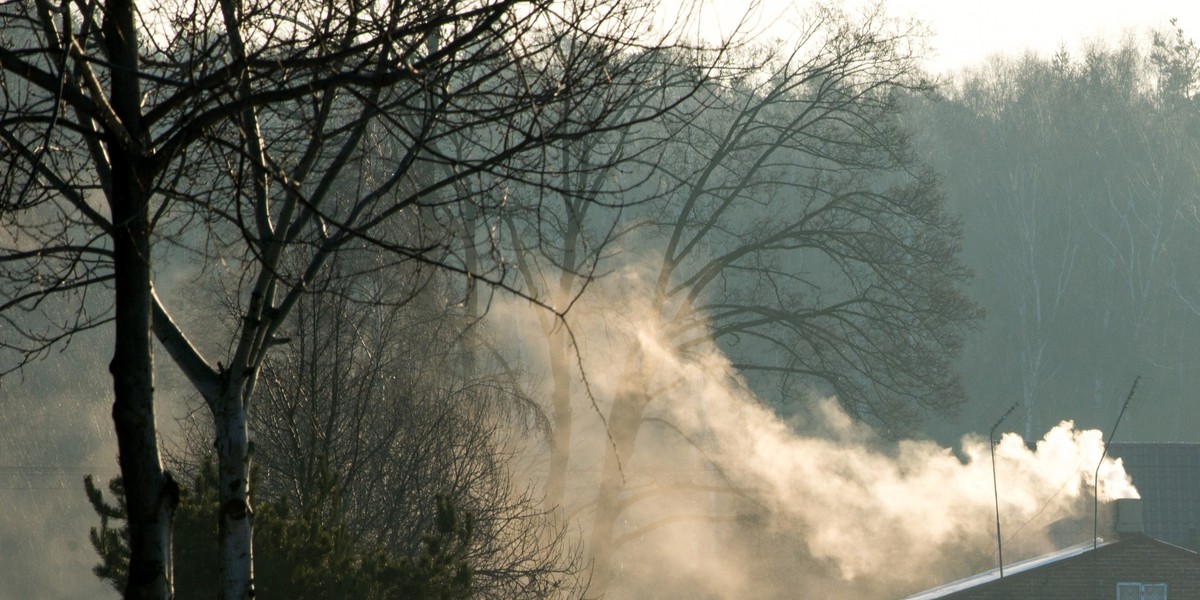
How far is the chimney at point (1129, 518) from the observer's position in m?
28.3

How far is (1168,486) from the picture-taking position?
36.4m

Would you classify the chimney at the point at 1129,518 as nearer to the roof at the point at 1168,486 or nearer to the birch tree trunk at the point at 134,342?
the roof at the point at 1168,486

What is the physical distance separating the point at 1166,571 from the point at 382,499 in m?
14.7

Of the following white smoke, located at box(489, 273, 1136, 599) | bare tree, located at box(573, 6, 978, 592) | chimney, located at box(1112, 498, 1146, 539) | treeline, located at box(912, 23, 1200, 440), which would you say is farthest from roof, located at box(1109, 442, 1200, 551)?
treeline, located at box(912, 23, 1200, 440)

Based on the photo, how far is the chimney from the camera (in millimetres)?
28328

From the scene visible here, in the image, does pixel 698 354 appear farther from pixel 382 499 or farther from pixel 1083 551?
pixel 382 499

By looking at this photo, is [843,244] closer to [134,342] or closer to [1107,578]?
[1107,578]

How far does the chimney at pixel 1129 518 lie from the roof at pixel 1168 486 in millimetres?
7996

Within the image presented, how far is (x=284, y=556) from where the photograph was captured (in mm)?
9406

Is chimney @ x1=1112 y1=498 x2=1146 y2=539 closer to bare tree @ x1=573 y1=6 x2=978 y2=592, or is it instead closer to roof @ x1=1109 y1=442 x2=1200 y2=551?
bare tree @ x1=573 y1=6 x2=978 y2=592

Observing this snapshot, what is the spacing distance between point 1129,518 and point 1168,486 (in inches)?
346

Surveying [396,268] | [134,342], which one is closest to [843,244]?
[396,268]

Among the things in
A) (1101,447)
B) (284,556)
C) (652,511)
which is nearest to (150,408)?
(284,556)

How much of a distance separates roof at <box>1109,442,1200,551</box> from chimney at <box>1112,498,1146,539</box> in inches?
315
